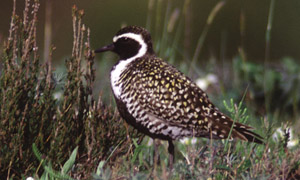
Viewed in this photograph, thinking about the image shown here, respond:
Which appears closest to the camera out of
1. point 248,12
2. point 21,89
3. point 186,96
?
point 21,89

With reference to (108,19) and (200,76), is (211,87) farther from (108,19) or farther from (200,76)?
(108,19)

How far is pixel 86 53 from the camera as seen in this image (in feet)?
13.7

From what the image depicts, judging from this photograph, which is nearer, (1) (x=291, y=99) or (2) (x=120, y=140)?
(2) (x=120, y=140)

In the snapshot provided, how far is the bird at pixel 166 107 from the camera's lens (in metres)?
4.23

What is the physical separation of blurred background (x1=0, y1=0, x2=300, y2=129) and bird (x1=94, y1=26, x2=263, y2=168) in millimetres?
1342

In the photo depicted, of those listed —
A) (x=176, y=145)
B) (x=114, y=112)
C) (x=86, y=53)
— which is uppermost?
(x=86, y=53)

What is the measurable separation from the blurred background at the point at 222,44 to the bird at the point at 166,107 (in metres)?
1.34

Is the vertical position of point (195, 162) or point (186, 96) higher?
point (186, 96)

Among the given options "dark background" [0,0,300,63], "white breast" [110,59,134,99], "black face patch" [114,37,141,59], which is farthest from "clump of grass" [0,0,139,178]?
"dark background" [0,0,300,63]

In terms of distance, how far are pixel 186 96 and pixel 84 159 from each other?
888 millimetres

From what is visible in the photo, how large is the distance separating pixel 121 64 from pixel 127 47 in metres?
0.17

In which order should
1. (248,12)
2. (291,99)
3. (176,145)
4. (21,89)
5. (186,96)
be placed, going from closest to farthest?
1. (21,89)
2. (186,96)
3. (176,145)
4. (291,99)
5. (248,12)

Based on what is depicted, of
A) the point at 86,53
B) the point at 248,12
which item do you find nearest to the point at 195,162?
the point at 86,53

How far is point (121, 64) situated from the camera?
4.53 meters
